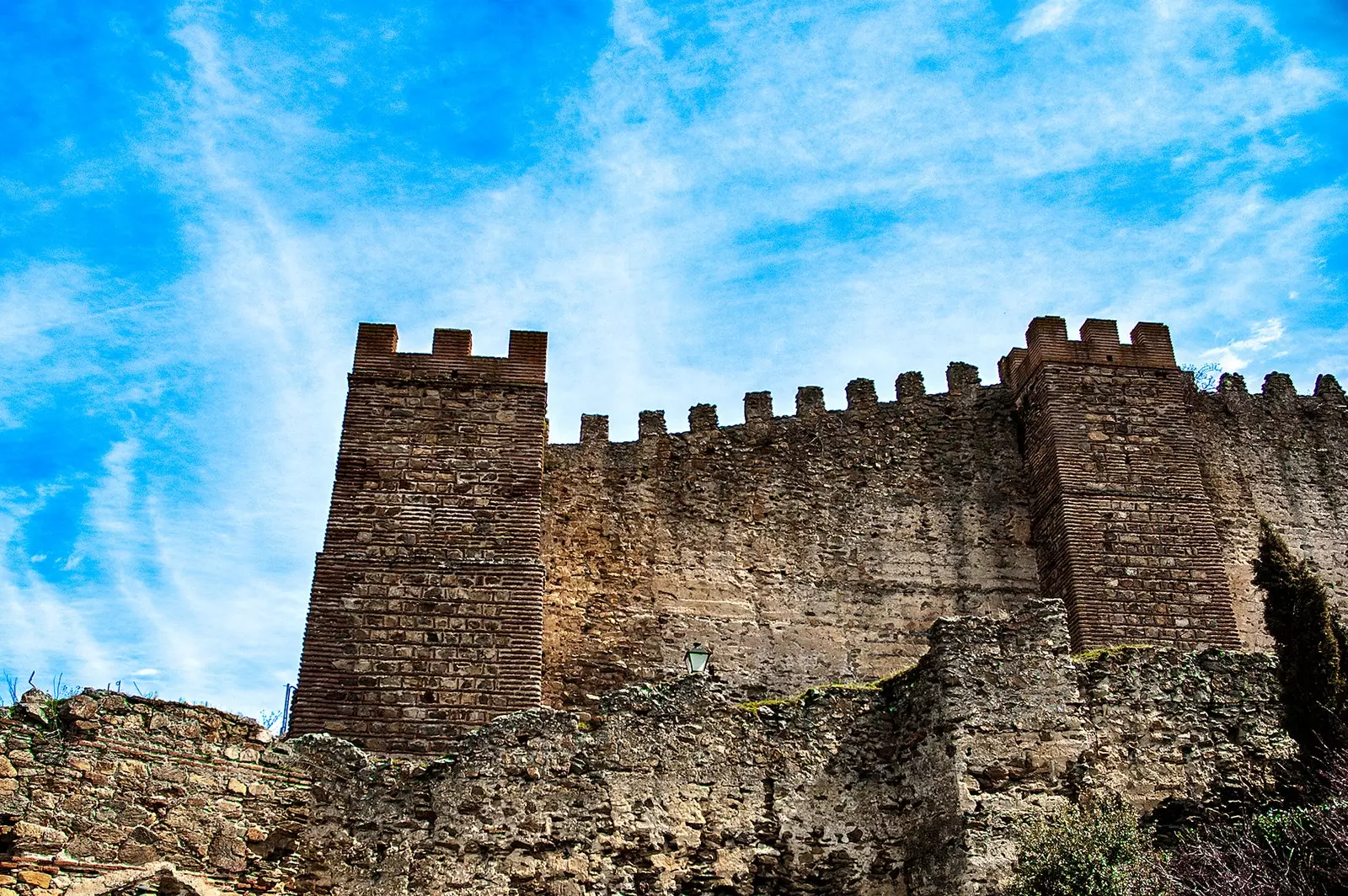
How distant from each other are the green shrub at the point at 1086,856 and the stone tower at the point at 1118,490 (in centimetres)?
647

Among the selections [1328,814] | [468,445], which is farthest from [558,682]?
[1328,814]

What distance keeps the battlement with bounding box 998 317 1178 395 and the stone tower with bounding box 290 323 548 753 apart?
7624mm

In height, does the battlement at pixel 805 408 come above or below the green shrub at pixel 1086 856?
above

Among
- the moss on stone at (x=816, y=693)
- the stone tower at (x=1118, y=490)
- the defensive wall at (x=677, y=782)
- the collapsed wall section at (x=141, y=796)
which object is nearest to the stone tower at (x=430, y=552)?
the defensive wall at (x=677, y=782)

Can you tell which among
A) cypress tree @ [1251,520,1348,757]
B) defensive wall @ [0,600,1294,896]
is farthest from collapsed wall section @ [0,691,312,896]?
cypress tree @ [1251,520,1348,757]

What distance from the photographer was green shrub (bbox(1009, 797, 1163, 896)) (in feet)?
38.3

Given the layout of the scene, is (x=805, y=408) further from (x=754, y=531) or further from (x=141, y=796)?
(x=141, y=796)

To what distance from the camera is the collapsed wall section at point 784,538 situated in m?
19.2

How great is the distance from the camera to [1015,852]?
12.2 meters

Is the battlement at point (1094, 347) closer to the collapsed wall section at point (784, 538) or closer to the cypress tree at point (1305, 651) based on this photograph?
the collapsed wall section at point (784, 538)

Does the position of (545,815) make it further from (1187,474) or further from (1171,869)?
(1187,474)

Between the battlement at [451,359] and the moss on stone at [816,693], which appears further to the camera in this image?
the battlement at [451,359]

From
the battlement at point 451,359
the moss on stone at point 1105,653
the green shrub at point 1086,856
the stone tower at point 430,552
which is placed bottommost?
the green shrub at point 1086,856

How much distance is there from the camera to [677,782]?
12.8m
